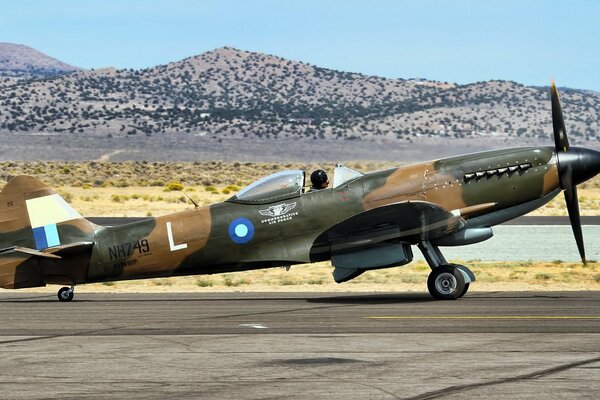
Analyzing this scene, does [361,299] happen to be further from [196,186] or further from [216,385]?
[196,186]

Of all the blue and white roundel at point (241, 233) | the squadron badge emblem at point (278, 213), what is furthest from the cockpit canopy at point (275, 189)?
the blue and white roundel at point (241, 233)

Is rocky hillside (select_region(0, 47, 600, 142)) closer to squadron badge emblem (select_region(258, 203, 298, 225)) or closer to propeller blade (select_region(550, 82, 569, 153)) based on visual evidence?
propeller blade (select_region(550, 82, 569, 153))

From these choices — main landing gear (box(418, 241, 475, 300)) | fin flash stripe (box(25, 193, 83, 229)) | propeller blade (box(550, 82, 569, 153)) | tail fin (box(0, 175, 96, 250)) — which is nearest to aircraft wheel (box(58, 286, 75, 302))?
tail fin (box(0, 175, 96, 250))

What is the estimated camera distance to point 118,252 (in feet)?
63.3

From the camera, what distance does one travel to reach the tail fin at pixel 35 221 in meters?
19.5

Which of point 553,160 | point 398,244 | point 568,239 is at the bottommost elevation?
point 568,239

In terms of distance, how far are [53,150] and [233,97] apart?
195 feet

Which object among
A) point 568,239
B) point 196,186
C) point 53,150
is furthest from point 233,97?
point 568,239

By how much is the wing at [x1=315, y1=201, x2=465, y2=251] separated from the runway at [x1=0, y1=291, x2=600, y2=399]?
3.70ft

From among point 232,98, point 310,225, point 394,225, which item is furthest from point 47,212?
point 232,98

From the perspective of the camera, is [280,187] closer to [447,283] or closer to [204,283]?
[447,283]

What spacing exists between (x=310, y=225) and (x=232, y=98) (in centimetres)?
15017

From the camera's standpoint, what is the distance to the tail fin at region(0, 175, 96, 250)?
1955 centimetres

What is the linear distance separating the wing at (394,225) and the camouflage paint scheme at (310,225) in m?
0.02
